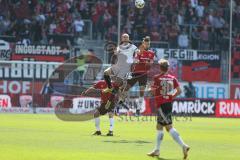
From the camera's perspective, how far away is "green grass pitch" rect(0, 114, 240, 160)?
51.5 feet

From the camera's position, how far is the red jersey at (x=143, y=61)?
25891 millimetres

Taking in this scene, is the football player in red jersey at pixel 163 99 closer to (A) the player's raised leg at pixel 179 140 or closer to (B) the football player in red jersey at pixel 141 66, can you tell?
(A) the player's raised leg at pixel 179 140

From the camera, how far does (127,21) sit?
39.2 meters

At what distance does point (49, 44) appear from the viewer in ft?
119

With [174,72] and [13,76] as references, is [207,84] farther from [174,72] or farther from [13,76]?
[13,76]

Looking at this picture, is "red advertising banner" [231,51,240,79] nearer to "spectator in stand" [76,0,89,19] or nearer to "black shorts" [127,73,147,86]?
"spectator in stand" [76,0,89,19]

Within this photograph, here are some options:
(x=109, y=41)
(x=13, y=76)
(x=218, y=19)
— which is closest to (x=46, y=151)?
(x=13, y=76)

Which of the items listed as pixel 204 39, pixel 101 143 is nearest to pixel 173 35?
pixel 204 39

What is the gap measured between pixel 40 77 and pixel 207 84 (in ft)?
28.4

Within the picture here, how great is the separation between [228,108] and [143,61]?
37.4ft

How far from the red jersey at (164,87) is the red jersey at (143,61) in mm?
9551

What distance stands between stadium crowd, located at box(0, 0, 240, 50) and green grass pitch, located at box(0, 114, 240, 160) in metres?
11.9

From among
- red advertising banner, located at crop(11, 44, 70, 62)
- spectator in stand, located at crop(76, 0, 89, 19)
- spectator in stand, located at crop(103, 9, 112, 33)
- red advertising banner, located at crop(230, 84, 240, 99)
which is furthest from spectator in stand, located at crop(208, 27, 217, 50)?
red advertising banner, located at crop(11, 44, 70, 62)

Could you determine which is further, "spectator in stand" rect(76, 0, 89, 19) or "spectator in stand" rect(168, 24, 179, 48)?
"spectator in stand" rect(76, 0, 89, 19)
